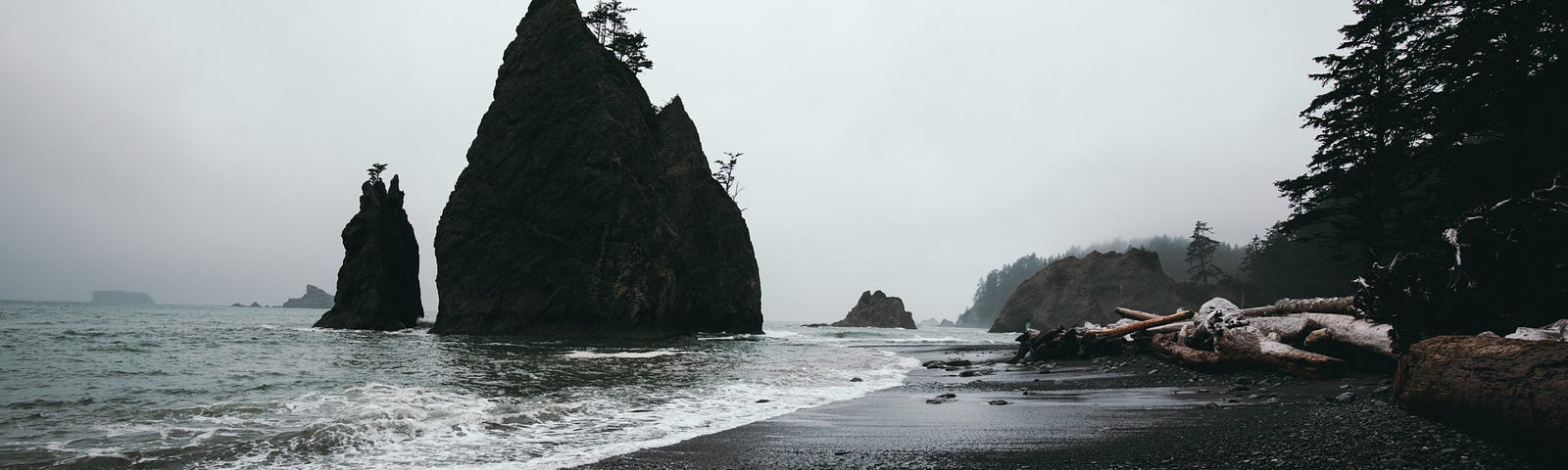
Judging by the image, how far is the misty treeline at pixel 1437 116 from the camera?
1382cm

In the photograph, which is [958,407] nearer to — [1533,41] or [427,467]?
[427,467]

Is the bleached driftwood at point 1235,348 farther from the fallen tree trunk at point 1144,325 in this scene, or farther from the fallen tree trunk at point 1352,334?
the fallen tree trunk at point 1144,325

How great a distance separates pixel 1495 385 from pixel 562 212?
42.6 meters

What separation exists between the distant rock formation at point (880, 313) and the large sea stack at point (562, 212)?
259ft

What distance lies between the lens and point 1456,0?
54.6ft

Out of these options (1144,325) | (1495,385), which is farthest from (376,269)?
(1495,385)

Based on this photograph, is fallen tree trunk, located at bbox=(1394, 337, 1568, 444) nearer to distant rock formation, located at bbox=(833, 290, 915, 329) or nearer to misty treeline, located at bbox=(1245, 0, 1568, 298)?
misty treeline, located at bbox=(1245, 0, 1568, 298)

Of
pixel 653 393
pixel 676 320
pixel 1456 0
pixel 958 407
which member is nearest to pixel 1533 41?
pixel 1456 0

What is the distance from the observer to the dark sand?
4.69m

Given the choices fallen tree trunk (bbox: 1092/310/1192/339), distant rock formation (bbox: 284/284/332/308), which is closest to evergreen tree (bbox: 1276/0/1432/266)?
fallen tree trunk (bbox: 1092/310/1192/339)

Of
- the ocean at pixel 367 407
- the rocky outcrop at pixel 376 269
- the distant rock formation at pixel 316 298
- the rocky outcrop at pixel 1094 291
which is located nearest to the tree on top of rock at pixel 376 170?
the rocky outcrop at pixel 376 269

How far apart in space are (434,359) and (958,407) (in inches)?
599

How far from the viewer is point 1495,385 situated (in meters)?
4.61

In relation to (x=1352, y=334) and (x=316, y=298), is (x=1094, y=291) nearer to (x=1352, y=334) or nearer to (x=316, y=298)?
(x=1352, y=334)
